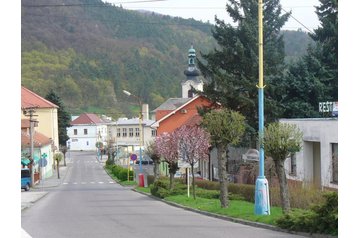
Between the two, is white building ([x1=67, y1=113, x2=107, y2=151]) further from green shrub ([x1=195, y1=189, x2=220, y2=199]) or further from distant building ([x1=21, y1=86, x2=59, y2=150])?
green shrub ([x1=195, y1=189, x2=220, y2=199])

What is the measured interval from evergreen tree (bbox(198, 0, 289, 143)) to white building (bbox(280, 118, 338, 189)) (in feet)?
33.4

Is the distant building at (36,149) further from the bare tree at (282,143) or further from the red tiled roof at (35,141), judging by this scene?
the bare tree at (282,143)

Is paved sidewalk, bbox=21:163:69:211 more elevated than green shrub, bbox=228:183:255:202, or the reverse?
green shrub, bbox=228:183:255:202

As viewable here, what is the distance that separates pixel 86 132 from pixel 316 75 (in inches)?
4444

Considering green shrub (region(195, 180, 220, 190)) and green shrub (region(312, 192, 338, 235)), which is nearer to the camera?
green shrub (region(312, 192, 338, 235))

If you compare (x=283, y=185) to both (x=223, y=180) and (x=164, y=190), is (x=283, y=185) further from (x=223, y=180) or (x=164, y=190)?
(x=164, y=190)

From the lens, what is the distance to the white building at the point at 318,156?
2299 cm

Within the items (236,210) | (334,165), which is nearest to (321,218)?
(236,210)

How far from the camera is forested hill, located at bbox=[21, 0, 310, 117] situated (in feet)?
340

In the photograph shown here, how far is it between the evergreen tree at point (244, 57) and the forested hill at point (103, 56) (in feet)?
178

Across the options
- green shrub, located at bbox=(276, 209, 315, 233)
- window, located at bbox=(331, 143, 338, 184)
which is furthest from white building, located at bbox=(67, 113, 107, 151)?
green shrub, located at bbox=(276, 209, 315, 233)

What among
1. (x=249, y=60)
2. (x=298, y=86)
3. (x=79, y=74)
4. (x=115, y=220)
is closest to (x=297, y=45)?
(x=249, y=60)
